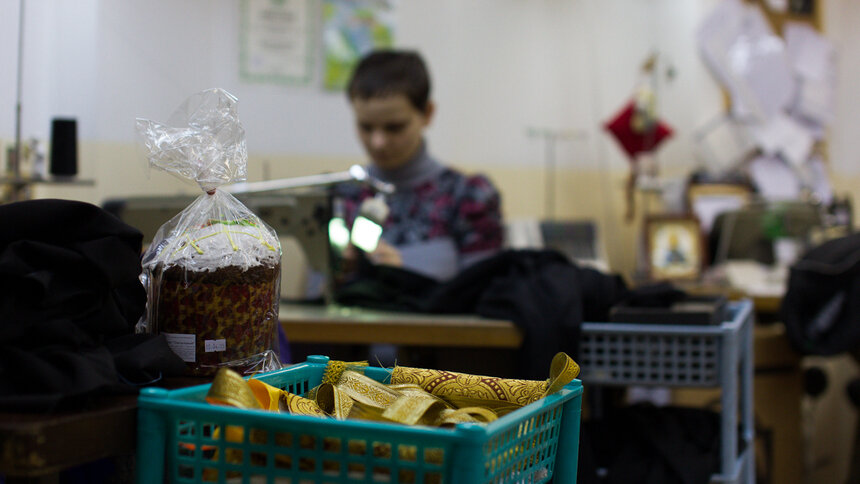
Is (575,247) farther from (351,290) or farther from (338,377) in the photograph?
(338,377)

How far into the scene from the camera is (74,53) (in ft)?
5.64

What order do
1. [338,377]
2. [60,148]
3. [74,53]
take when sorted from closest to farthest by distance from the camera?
[338,377], [60,148], [74,53]

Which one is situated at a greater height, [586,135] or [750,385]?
[586,135]

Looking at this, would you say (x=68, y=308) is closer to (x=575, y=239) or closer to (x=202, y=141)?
(x=202, y=141)

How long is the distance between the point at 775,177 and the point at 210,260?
12.3ft

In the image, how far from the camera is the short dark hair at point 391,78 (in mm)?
2354

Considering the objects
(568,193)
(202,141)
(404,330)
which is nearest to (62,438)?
(202,141)

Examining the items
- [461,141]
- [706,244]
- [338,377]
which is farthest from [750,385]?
[461,141]

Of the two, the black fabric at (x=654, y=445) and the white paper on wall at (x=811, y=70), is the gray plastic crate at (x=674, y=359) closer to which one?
the black fabric at (x=654, y=445)

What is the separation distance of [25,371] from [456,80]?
115 inches

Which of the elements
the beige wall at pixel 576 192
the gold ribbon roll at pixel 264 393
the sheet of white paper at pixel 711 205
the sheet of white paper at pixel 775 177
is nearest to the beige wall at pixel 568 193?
the beige wall at pixel 576 192

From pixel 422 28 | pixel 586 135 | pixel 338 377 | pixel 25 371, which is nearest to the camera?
pixel 25 371

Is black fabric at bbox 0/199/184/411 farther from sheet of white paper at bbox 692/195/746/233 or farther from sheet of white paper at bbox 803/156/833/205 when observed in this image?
sheet of white paper at bbox 803/156/833/205

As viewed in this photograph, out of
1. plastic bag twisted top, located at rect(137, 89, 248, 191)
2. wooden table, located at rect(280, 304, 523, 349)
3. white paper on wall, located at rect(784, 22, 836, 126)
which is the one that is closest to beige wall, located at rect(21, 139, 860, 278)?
white paper on wall, located at rect(784, 22, 836, 126)
